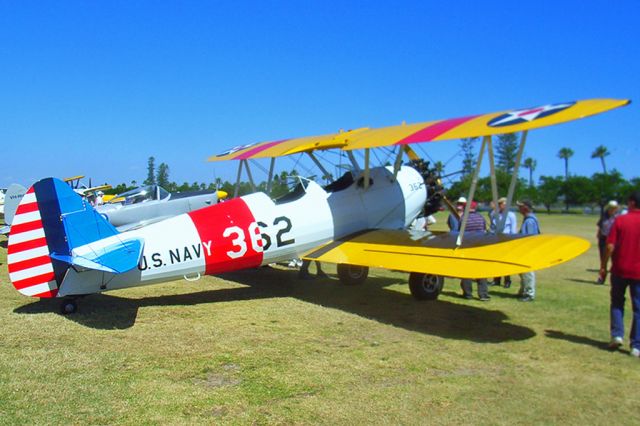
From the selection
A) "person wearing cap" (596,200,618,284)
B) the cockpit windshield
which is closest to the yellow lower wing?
"person wearing cap" (596,200,618,284)

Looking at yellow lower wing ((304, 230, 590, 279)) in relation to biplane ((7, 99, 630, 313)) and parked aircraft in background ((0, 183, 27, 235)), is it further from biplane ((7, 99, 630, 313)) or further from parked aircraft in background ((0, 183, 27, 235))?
parked aircraft in background ((0, 183, 27, 235))

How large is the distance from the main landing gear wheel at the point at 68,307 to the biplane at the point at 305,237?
0.04ft

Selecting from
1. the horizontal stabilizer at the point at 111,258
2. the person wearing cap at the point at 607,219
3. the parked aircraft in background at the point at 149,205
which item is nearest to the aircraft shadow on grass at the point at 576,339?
the person wearing cap at the point at 607,219

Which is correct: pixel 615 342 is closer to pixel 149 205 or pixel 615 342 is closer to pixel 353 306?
pixel 353 306

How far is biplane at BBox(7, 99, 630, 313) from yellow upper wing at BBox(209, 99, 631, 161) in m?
0.02

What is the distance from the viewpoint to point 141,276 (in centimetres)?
610

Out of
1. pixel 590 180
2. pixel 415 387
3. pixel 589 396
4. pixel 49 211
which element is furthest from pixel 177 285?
pixel 590 180

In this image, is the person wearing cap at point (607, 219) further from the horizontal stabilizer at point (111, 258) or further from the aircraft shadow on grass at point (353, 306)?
the horizontal stabilizer at point (111, 258)

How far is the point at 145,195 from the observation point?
11.6 meters

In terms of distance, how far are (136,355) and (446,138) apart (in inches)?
163

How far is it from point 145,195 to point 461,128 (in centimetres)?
791

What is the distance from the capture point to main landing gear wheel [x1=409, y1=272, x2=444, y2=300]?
24.3ft

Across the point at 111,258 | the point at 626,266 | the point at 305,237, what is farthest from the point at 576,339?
the point at 111,258

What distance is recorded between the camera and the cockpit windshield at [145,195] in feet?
37.6
